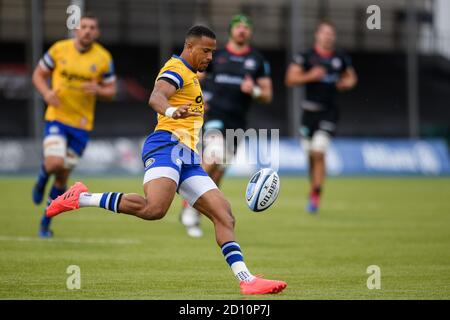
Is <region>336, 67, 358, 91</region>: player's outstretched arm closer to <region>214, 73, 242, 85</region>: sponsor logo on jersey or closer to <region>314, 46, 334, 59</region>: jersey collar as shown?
<region>314, 46, 334, 59</region>: jersey collar

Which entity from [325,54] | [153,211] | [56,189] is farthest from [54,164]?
[325,54]

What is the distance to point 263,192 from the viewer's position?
8.83 meters

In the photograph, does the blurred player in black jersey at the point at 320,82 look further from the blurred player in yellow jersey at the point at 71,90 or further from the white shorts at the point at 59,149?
the white shorts at the point at 59,149

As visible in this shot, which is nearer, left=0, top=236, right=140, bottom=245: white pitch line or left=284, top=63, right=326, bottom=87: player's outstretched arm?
left=0, top=236, right=140, bottom=245: white pitch line

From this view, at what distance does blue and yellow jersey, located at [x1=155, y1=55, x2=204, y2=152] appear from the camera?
873cm

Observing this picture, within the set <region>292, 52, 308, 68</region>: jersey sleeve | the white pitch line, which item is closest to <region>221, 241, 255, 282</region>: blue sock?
the white pitch line

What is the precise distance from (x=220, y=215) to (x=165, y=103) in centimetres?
116

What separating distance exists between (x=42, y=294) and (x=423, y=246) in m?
5.71

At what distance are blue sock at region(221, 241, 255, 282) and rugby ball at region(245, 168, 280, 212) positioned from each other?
0.48 m

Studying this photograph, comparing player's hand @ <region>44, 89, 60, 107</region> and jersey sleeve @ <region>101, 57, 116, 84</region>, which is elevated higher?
jersey sleeve @ <region>101, 57, 116, 84</region>

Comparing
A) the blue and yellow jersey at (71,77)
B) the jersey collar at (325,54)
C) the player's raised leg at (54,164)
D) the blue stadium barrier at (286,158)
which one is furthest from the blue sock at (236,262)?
the blue stadium barrier at (286,158)

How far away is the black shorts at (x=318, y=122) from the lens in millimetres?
17219

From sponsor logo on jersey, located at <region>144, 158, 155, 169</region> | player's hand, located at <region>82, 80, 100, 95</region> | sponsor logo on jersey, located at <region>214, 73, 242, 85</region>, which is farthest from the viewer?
sponsor logo on jersey, located at <region>214, 73, 242, 85</region>

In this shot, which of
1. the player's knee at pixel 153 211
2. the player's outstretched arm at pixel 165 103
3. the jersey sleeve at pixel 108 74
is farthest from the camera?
the jersey sleeve at pixel 108 74
